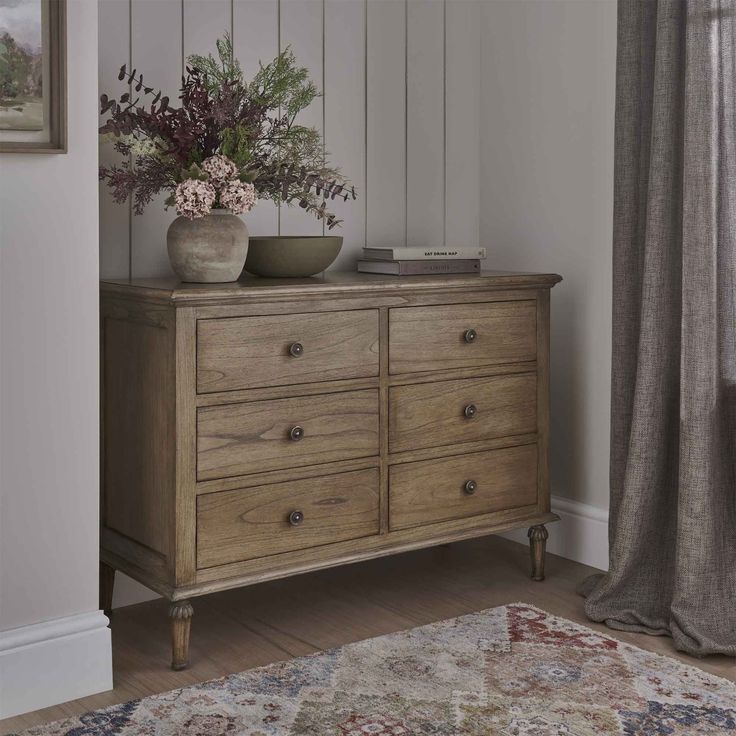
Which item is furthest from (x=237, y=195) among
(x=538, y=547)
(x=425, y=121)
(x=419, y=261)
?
(x=538, y=547)

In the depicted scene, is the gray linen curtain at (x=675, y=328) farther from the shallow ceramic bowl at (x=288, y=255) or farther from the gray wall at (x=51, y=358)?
the gray wall at (x=51, y=358)

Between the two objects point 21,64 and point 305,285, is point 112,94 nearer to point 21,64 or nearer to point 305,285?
point 21,64

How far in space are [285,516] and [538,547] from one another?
0.88m

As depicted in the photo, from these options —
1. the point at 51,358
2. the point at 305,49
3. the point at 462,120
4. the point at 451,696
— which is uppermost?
the point at 305,49

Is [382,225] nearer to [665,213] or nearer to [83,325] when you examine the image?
[665,213]

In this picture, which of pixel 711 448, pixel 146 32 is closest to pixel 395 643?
pixel 711 448

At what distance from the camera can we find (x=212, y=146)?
8.36ft

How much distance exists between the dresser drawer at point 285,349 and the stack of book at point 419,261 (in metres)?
0.29

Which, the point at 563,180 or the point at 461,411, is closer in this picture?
the point at 461,411

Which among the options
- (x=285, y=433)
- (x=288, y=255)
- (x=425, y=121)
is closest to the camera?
(x=285, y=433)

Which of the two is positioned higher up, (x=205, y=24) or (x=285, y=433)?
(x=205, y=24)

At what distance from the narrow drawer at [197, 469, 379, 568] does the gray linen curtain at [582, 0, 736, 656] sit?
0.68 meters

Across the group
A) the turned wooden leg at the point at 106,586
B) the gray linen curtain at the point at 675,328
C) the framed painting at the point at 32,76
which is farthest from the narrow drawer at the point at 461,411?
the framed painting at the point at 32,76

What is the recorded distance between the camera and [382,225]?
3.33 m
